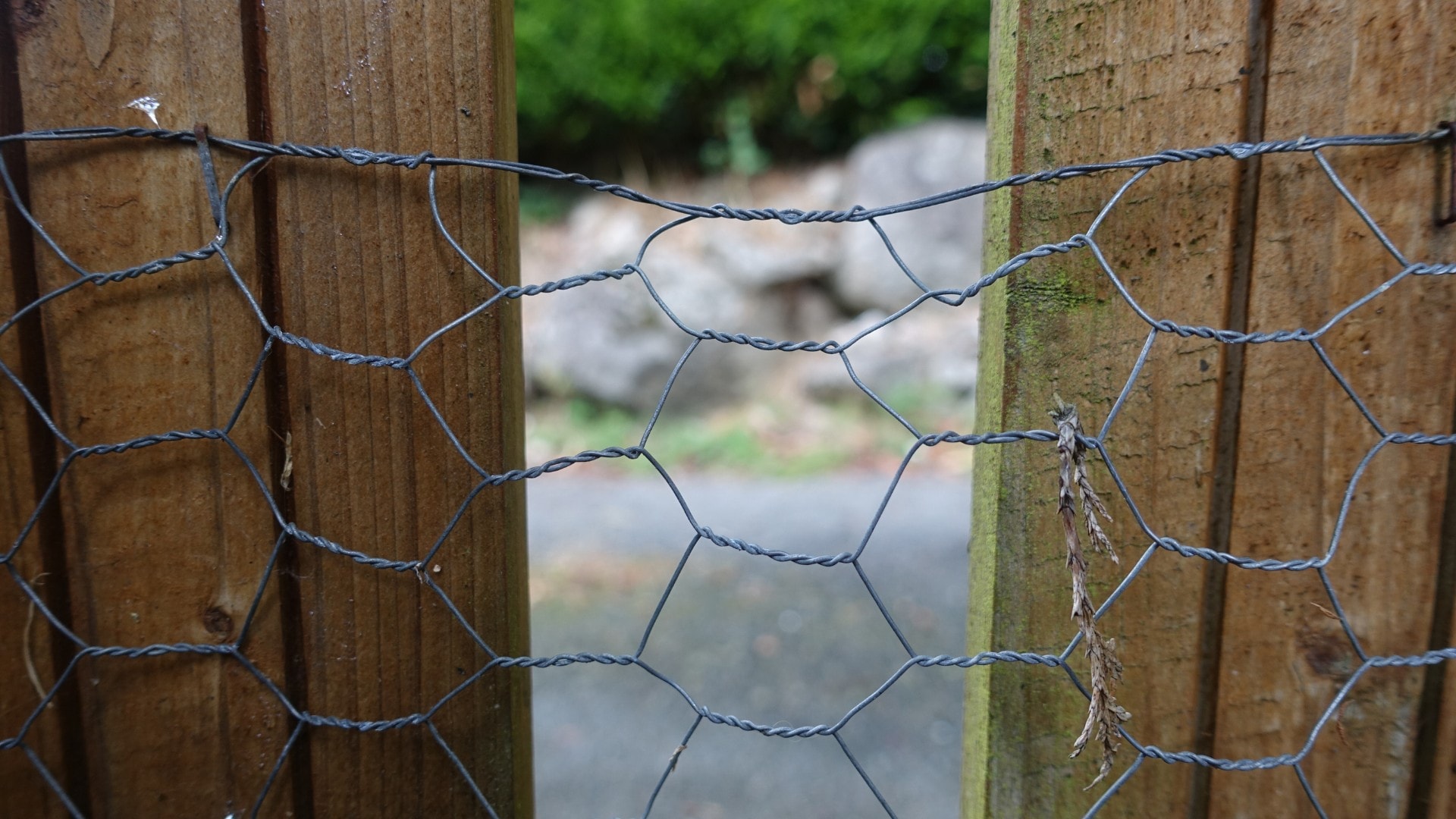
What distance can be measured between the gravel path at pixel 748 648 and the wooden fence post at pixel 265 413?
1.74m

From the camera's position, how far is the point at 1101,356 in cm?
83

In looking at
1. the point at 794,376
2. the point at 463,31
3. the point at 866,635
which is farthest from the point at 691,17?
the point at 463,31

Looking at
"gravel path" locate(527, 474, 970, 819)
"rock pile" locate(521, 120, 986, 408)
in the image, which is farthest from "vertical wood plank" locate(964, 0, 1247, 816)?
"rock pile" locate(521, 120, 986, 408)

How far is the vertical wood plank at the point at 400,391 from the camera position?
832mm

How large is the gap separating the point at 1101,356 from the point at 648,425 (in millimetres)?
395

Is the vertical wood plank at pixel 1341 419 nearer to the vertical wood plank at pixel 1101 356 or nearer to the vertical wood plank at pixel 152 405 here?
the vertical wood plank at pixel 1101 356

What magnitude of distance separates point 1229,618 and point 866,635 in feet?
8.28

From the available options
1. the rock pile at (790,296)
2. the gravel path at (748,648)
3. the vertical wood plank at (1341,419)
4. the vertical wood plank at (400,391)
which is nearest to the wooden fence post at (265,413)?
the vertical wood plank at (400,391)

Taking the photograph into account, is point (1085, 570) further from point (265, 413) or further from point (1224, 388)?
point (265, 413)

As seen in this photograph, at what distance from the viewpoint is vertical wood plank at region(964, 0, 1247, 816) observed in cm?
80

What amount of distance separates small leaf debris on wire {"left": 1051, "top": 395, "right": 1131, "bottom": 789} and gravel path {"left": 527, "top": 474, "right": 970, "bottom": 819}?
189cm

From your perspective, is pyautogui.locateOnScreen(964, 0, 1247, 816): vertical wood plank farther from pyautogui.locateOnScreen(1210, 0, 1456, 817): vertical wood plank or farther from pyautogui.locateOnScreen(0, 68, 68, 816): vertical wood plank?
pyautogui.locateOnScreen(0, 68, 68, 816): vertical wood plank

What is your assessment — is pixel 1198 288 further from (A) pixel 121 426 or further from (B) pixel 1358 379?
(A) pixel 121 426

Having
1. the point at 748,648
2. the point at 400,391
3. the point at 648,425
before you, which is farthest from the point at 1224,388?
the point at 748,648
